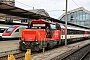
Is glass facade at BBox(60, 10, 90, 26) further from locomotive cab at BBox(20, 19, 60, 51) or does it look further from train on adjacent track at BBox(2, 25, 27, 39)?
locomotive cab at BBox(20, 19, 60, 51)

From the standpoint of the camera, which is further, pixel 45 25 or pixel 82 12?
pixel 82 12

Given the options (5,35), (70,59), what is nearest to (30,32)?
(70,59)

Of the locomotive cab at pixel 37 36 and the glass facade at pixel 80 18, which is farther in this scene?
the glass facade at pixel 80 18

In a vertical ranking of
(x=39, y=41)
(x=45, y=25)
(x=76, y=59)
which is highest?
(x=45, y=25)

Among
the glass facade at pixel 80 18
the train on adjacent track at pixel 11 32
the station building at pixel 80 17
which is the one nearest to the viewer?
the train on adjacent track at pixel 11 32

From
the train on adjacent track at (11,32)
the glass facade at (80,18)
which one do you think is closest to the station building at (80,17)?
the glass facade at (80,18)

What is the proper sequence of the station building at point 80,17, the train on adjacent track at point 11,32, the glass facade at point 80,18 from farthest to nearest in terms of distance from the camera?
1. the station building at point 80,17
2. the glass facade at point 80,18
3. the train on adjacent track at point 11,32

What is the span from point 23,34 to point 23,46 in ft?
3.83

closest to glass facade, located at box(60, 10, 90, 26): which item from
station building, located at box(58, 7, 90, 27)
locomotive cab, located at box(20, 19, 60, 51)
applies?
station building, located at box(58, 7, 90, 27)

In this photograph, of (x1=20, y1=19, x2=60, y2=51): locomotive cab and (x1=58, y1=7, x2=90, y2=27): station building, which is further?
(x1=58, y1=7, x2=90, y2=27): station building

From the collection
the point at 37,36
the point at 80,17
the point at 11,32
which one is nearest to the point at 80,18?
the point at 80,17

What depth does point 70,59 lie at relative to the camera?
16.5 m

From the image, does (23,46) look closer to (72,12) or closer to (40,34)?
(40,34)

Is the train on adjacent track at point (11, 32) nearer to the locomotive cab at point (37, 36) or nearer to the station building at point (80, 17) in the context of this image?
the locomotive cab at point (37, 36)
